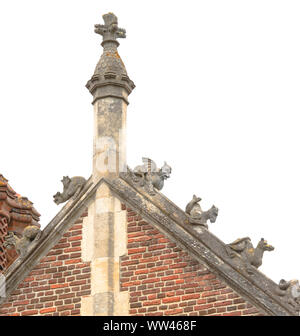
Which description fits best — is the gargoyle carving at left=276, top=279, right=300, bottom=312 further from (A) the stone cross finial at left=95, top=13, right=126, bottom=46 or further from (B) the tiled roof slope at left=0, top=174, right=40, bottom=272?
(B) the tiled roof slope at left=0, top=174, right=40, bottom=272

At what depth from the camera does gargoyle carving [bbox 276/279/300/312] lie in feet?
45.2

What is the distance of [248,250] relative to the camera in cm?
1431

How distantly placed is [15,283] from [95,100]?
2.95 metres

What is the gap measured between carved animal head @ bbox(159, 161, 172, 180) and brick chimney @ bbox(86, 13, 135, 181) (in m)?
0.55

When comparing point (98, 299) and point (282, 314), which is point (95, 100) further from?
point (282, 314)

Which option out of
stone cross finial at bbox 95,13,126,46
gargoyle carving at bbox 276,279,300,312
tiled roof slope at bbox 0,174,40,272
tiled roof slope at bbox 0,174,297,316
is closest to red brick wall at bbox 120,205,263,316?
tiled roof slope at bbox 0,174,297,316

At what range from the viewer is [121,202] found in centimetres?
1511

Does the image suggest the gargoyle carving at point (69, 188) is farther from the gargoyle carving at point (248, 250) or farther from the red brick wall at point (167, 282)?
the gargoyle carving at point (248, 250)

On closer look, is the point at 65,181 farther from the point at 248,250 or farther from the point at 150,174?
the point at 248,250

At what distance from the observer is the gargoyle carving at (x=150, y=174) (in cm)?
1520

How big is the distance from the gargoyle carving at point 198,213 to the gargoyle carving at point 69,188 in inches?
64.6

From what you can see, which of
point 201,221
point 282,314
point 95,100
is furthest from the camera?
point 95,100

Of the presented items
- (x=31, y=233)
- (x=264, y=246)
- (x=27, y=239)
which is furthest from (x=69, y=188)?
(x=264, y=246)

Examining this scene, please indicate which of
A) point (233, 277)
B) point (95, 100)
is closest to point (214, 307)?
point (233, 277)
